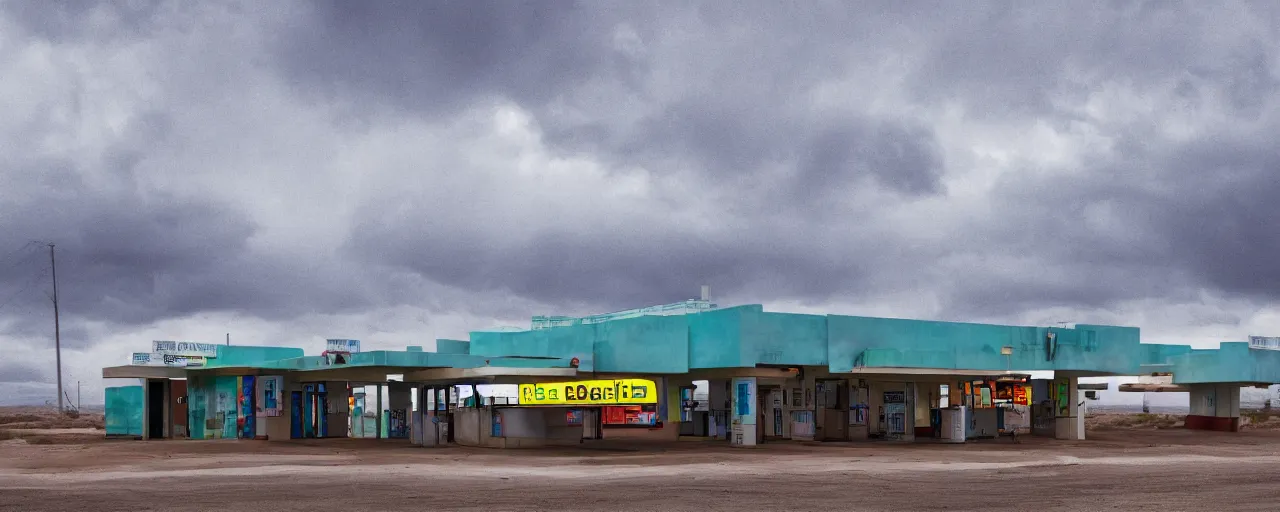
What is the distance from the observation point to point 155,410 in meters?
66.2

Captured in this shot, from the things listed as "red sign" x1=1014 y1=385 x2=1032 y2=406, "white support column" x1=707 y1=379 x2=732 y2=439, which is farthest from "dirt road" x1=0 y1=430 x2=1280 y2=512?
"white support column" x1=707 y1=379 x2=732 y2=439

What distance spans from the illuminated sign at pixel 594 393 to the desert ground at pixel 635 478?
197 centimetres

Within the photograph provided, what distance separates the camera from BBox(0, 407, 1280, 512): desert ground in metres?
25.2

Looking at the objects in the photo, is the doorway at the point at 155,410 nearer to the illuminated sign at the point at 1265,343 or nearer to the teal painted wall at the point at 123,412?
the teal painted wall at the point at 123,412

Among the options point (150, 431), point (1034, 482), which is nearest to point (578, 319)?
point (150, 431)

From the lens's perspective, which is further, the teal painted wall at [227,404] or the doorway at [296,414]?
the teal painted wall at [227,404]

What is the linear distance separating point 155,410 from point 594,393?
3145 centimetres

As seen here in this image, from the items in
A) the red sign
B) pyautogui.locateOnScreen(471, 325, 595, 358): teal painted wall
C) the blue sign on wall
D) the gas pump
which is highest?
pyautogui.locateOnScreen(471, 325, 595, 358): teal painted wall

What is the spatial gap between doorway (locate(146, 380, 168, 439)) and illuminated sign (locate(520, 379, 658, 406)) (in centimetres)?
2830

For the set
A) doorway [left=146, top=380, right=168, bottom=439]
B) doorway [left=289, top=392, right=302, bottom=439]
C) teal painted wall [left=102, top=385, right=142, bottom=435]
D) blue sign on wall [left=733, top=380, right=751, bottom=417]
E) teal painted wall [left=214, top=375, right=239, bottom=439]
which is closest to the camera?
blue sign on wall [left=733, top=380, right=751, bottom=417]

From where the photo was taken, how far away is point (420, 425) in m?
53.2

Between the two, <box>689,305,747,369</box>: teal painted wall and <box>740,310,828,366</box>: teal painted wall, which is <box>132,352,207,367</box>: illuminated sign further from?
<box>740,310,828,366</box>: teal painted wall

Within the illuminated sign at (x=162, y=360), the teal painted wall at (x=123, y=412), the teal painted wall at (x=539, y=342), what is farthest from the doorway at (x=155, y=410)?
the teal painted wall at (x=539, y=342)

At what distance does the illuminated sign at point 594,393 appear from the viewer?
4634cm
